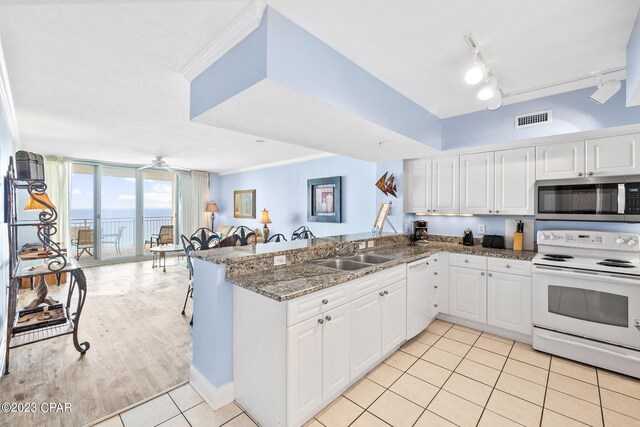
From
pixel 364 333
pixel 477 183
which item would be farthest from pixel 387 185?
pixel 364 333

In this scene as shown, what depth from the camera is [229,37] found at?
172cm

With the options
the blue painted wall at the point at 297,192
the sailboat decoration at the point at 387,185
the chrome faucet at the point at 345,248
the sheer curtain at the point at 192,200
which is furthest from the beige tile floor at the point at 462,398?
the sheer curtain at the point at 192,200

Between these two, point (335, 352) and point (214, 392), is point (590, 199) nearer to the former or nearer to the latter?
point (335, 352)

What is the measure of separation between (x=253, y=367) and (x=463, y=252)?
2.52m

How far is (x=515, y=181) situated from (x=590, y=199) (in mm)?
646

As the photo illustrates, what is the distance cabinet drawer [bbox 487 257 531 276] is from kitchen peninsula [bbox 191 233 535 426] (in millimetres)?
973

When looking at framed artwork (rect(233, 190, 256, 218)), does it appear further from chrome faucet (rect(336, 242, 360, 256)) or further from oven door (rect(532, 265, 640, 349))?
oven door (rect(532, 265, 640, 349))

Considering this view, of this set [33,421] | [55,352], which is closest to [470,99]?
[33,421]

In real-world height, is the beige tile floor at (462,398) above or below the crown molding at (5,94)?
below

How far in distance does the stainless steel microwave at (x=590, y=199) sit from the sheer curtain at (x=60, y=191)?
8190 mm

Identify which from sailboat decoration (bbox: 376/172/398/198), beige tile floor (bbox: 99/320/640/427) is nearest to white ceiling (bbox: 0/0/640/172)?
sailboat decoration (bbox: 376/172/398/198)

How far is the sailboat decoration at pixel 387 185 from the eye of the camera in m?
3.94

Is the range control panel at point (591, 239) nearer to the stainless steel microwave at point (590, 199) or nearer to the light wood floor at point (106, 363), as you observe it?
the stainless steel microwave at point (590, 199)

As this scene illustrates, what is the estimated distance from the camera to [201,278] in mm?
2059
